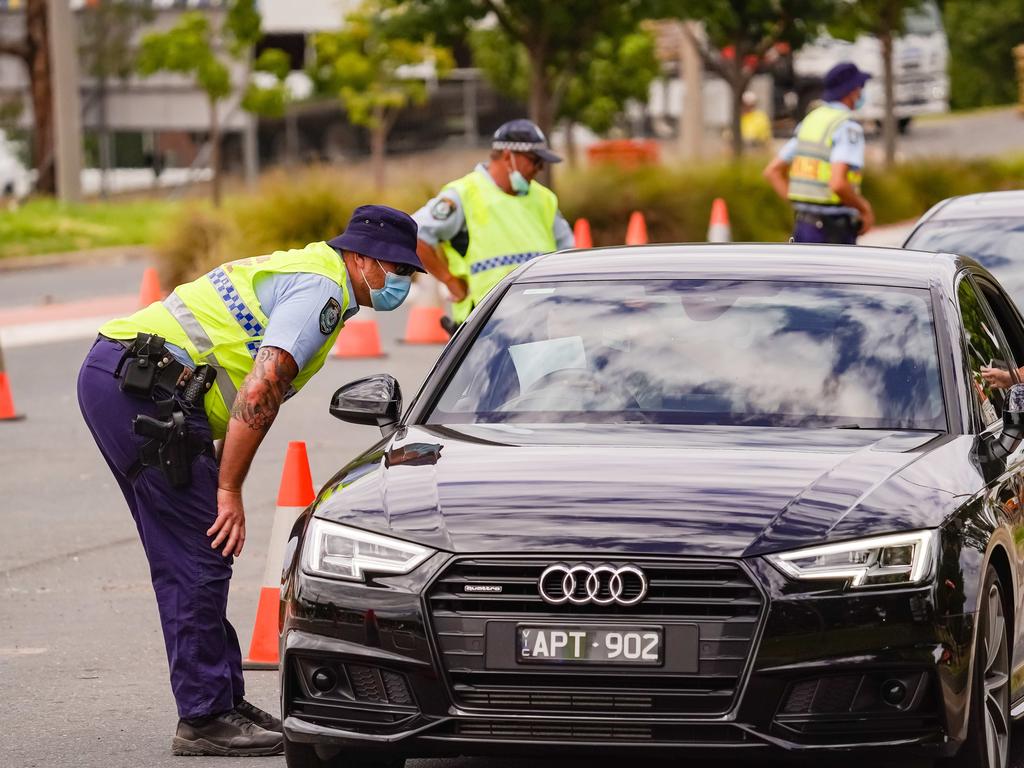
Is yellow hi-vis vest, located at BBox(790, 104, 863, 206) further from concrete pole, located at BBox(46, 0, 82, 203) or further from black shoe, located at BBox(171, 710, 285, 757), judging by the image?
concrete pole, located at BBox(46, 0, 82, 203)

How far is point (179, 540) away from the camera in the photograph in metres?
6.04

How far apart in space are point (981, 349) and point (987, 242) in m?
4.13

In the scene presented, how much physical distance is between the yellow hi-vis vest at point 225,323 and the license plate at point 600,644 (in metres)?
1.55

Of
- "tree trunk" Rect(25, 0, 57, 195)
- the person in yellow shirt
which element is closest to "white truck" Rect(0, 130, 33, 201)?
"tree trunk" Rect(25, 0, 57, 195)

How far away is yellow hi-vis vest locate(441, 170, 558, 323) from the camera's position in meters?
10.2

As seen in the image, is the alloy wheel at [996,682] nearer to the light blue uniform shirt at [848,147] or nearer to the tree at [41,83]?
the light blue uniform shirt at [848,147]

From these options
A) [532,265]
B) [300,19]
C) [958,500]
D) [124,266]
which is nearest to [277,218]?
[124,266]

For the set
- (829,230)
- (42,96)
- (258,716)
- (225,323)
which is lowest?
(42,96)

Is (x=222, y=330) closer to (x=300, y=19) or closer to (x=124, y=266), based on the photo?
(x=124, y=266)

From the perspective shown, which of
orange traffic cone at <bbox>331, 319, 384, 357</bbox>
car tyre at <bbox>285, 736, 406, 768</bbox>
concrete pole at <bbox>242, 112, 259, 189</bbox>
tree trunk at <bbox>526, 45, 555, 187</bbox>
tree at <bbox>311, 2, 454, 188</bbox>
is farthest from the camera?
concrete pole at <bbox>242, 112, 259, 189</bbox>

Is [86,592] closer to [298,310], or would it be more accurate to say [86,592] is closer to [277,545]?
[277,545]

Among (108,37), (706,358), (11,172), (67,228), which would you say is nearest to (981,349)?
(706,358)

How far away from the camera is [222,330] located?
6102mm

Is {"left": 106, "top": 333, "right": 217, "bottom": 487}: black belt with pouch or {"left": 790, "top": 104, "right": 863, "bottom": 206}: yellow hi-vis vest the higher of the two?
{"left": 106, "top": 333, "right": 217, "bottom": 487}: black belt with pouch
